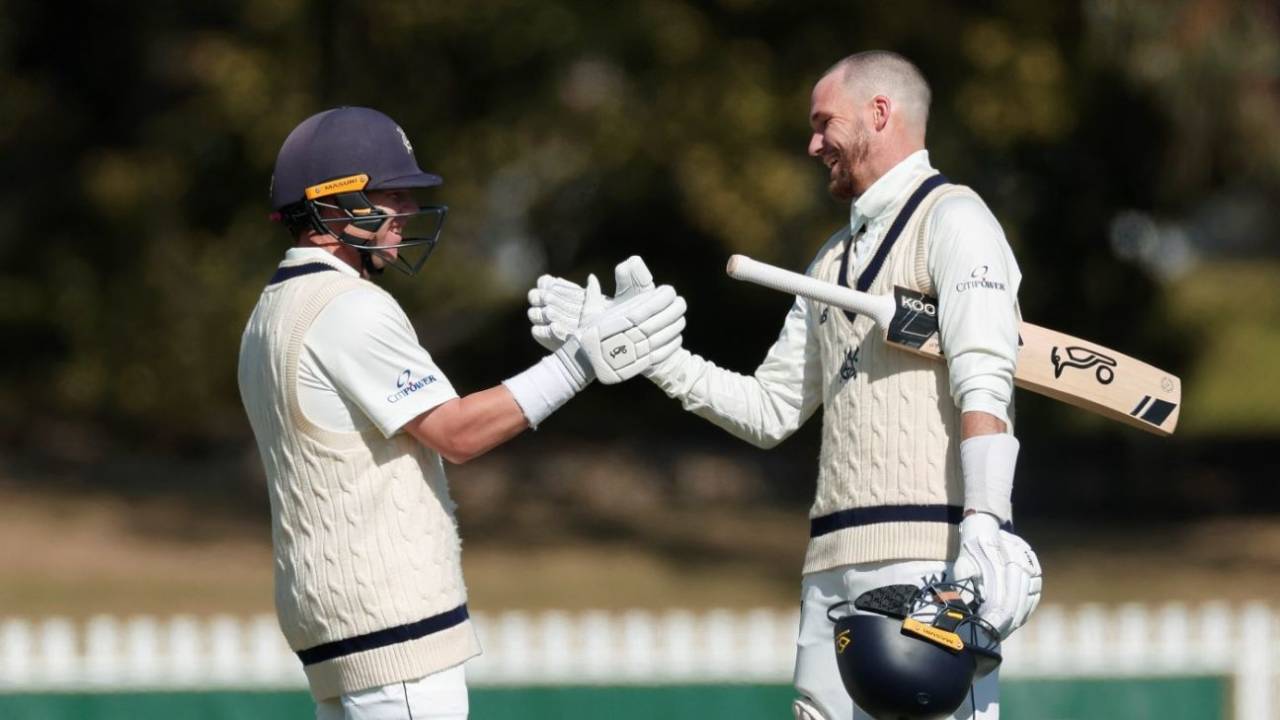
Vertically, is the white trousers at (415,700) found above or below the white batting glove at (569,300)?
below

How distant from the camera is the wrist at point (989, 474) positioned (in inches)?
161

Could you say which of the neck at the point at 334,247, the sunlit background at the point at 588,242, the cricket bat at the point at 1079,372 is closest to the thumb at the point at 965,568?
the cricket bat at the point at 1079,372

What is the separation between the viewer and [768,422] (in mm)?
4906

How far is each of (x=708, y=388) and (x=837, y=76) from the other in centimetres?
86

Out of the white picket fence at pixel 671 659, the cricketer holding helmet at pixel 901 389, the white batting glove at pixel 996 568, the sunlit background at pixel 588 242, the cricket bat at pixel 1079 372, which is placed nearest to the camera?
the white batting glove at pixel 996 568

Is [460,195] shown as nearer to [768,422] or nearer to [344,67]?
[344,67]

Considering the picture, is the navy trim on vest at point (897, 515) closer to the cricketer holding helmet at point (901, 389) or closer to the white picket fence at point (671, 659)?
the cricketer holding helmet at point (901, 389)

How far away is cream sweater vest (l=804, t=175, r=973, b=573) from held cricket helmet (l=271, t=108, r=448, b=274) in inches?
40.7

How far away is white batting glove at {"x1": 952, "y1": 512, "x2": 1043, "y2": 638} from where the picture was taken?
404 centimetres

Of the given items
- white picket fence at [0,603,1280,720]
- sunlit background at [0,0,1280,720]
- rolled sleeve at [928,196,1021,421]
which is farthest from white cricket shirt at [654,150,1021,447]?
sunlit background at [0,0,1280,720]

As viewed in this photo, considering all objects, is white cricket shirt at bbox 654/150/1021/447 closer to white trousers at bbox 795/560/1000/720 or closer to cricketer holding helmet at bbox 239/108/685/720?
white trousers at bbox 795/560/1000/720

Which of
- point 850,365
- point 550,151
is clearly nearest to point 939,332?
point 850,365

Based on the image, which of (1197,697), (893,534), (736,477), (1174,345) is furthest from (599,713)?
(1174,345)

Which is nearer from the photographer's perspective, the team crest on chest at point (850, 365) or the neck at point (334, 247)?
the neck at point (334, 247)
